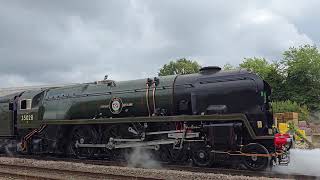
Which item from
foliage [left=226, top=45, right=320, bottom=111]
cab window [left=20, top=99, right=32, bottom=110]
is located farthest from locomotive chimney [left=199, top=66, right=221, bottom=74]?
foliage [left=226, top=45, right=320, bottom=111]

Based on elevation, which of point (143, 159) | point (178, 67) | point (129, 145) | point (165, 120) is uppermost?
point (178, 67)

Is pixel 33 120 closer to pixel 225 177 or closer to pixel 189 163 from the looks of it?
pixel 189 163

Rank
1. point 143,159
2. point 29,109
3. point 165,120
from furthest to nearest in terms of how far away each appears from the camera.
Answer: point 29,109, point 143,159, point 165,120

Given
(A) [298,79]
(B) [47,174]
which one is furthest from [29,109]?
(A) [298,79]

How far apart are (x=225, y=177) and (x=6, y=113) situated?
539 inches

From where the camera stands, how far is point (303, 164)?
1296 centimetres

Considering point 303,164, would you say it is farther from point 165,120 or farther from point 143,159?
point 143,159

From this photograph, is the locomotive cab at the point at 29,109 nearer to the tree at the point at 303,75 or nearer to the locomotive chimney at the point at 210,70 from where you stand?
the locomotive chimney at the point at 210,70

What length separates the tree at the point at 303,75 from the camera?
180 feet

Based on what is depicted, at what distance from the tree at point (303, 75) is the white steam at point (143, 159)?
140 ft

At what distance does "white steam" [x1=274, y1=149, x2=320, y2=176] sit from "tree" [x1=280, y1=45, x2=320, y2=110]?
137 feet

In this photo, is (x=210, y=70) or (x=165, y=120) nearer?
(x=165, y=120)

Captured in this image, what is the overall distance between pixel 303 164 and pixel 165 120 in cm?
469

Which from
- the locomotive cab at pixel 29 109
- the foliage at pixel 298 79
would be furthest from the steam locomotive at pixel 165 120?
the foliage at pixel 298 79
